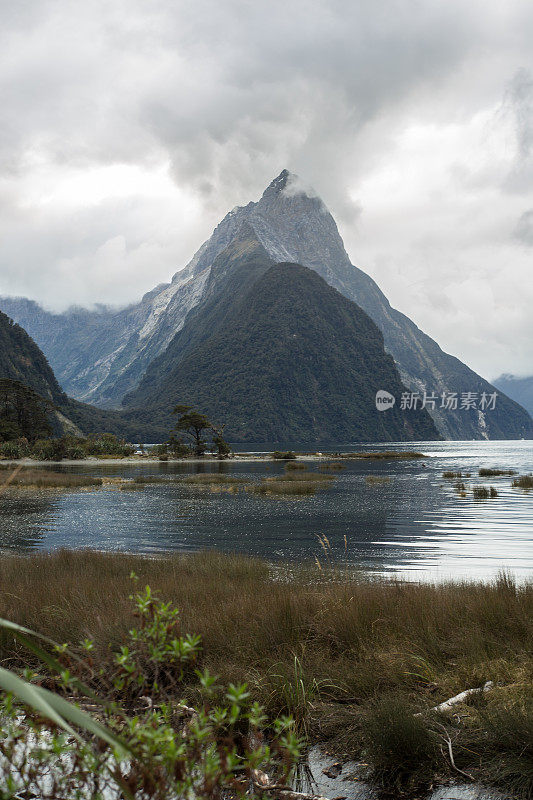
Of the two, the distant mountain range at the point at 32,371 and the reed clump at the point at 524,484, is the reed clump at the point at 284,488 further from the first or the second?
the distant mountain range at the point at 32,371

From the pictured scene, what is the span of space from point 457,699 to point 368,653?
1207 millimetres

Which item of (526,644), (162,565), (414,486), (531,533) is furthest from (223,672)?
(414,486)

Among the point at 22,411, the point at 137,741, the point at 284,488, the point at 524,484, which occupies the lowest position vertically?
the point at 524,484

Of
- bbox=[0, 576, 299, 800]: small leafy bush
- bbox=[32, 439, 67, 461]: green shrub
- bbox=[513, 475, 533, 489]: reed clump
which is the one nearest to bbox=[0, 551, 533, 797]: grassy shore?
bbox=[0, 576, 299, 800]: small leafy bush

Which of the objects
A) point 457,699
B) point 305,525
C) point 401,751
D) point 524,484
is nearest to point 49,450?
point 524,484

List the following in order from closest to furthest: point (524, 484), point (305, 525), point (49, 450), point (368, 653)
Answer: point (368, 653) → point (305, 525) → point (524, 484) → point (49, 450)

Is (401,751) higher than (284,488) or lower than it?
higher

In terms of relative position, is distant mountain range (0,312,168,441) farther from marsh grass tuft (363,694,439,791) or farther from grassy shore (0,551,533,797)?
marsh grass tuft (363,694,439,791)

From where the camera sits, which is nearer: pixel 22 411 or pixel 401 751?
pixel 401 751

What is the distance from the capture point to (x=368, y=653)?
5789 millimetres

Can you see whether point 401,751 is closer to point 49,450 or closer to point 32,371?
point 49,450

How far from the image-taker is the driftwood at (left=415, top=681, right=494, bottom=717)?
446 cm

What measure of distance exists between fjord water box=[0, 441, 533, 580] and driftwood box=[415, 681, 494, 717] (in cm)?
749

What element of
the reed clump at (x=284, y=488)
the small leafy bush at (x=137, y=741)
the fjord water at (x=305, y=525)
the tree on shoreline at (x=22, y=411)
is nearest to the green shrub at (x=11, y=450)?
the tree on shoreline at (x=22, y=411)
